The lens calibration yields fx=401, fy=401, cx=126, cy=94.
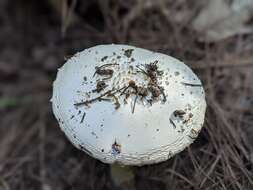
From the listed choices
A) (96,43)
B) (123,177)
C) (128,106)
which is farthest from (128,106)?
(96,43)

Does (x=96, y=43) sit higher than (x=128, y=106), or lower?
higher

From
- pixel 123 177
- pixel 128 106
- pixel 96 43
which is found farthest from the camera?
pixel 96 43

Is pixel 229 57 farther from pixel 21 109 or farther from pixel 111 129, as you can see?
pixel 21 109

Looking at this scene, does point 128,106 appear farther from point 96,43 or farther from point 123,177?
point 96,43

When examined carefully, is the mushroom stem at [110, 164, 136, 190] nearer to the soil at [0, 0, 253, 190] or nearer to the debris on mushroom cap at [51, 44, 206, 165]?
the soil at [0, 0, 253, 190]

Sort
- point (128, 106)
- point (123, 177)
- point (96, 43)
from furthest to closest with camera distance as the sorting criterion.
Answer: point (96, 43) → point (123, 177) → point (128, 106)

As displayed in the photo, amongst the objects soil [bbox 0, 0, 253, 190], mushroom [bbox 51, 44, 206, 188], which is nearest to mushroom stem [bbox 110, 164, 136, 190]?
soil [bbox 0, 0, 253, 190]

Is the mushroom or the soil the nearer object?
the mushroom

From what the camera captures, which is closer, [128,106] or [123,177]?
[128,106]
